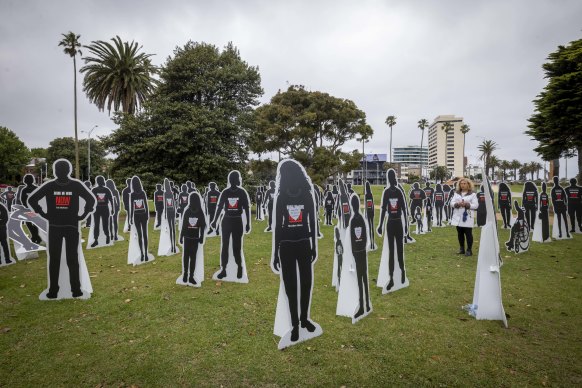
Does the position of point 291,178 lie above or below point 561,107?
below

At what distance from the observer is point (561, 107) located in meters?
21.9

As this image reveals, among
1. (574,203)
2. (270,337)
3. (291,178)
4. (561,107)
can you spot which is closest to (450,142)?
(561,107)

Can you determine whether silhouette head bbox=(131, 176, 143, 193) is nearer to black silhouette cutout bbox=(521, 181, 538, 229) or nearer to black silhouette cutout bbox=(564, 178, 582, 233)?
black silhouette cutout bbox=(521, 181, 538, 229)

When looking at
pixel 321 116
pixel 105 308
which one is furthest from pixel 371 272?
pixel 321 116

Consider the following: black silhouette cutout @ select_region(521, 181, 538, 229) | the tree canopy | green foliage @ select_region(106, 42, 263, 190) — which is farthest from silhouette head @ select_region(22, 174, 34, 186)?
the tree canopy

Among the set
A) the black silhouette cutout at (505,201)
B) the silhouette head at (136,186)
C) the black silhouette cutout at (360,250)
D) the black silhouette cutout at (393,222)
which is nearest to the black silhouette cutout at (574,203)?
the black silhouette cutout at (505,201)

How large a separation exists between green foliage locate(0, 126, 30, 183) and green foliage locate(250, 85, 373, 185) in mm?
51358

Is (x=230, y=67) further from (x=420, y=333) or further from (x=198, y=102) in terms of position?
(x=420, y=333)

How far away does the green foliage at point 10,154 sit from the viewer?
53.9 m

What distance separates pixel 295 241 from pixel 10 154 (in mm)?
70551

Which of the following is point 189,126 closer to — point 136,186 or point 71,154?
point 136,186

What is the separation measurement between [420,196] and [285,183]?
11.8m

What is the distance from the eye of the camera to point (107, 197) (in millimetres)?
12875

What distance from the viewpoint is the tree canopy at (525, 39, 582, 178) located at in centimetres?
2102
